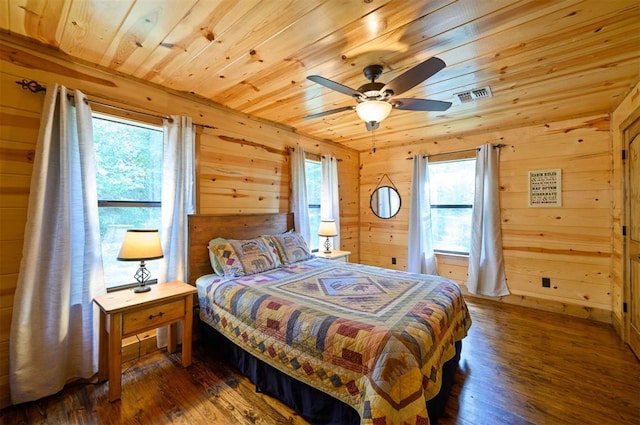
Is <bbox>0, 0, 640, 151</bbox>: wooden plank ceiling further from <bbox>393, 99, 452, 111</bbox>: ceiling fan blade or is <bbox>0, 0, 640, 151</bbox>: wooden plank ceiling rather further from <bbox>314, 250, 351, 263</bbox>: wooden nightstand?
<bbox>314, 250, 351, 263</bbox>: wooden nightstand

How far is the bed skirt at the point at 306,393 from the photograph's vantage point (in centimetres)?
155

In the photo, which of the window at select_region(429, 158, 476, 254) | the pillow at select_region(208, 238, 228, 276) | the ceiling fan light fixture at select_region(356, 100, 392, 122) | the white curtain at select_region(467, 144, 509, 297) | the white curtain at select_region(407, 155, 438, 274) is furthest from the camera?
the white curtain at select_region(407, 155, 438, 274)

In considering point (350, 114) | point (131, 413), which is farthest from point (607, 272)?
point (131, 413)

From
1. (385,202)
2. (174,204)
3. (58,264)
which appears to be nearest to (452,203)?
(385,202)

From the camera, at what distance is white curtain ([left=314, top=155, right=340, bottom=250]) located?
424cm

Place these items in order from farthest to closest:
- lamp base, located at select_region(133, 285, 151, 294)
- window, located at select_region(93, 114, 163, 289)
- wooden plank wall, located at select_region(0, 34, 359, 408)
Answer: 1. window, located at select_region(93, 114, 163, 289)
2. lamp base, located at select_region(133, 285, 151, 294)
3. wooden plank wall, located at select_region(0, 34, 359, 408)

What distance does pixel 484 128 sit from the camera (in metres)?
3.72

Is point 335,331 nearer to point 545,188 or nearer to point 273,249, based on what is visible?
point 273,249

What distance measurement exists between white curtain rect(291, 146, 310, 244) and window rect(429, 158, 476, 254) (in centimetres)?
208

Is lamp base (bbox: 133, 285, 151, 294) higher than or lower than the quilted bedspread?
higher

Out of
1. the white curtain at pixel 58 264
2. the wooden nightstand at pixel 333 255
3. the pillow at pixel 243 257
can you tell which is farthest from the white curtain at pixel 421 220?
the white curtain at pixel 58 264

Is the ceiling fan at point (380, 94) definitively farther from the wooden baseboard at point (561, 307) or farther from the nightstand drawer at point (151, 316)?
the wooden baseboard at point (561, 307)

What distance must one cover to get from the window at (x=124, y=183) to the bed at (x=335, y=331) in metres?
0.45

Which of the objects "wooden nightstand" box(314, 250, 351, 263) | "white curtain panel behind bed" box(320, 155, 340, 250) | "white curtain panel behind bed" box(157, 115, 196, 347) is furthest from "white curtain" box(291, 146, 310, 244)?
"white curtain panel behind bed" box(157, 115, 196, 347)
